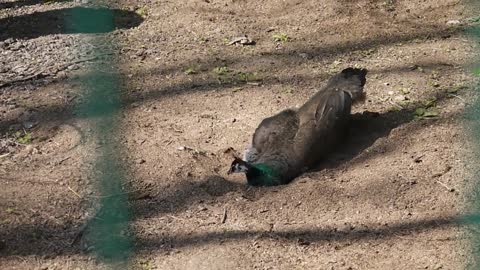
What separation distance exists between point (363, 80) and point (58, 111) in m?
1.74

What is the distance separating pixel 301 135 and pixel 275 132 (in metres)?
0.16

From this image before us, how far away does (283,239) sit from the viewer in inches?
136

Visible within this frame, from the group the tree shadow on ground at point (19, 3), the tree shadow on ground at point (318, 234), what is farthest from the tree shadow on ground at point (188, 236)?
the tree shadow on ground at point (19, 3)

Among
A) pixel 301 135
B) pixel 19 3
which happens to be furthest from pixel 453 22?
pixel 19 3

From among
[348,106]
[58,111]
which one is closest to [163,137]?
[58,111]

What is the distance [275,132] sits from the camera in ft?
14.5

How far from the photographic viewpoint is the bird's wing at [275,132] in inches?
174

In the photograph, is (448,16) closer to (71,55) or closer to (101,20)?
(71,55)

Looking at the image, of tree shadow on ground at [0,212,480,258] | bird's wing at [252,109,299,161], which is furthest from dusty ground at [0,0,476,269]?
bird's wing at [252,109,299,161]

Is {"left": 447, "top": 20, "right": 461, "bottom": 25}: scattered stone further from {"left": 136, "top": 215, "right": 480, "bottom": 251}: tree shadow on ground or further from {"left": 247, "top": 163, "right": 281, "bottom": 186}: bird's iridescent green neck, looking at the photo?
{"left": 136, "top": 215, "right": 480, "bottom": 251}: tree shadow on ground

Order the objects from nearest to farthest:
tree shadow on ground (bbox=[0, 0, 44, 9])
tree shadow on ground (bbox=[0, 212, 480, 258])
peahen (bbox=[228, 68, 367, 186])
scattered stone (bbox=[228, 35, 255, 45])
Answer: tree shadow on ground (bbox=[0, 212, 480, 258])
peahen (bbox=[228, 68, 367, 186])
scattered stone (bbox=[228, 35, 255, 45])
tree shadow on ground (bbox=[0, 0, 44, 9])

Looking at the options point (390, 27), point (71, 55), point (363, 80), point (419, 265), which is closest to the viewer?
point (419, 265)

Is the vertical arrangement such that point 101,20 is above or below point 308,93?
above

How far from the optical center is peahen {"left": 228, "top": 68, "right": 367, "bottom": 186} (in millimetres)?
4344
